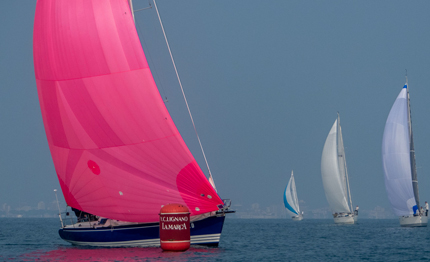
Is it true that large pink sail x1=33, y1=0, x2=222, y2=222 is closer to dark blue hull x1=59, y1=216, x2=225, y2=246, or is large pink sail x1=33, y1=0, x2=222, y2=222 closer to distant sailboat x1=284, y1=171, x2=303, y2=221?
dark blue hull x1=59, y1=216, x2=225, y2=246

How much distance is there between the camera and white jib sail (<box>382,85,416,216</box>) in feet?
160

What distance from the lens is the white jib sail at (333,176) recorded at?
64.7 m

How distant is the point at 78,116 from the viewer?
23.8 meters

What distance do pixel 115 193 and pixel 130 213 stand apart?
1012 millimetres

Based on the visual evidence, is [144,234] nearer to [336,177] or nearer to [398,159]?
[398,159]

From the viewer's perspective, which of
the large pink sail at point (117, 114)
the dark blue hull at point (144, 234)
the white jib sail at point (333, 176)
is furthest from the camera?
the white jib sail at point (333, 176)

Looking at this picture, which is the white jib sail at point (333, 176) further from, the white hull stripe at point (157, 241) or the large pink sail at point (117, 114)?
the large pink sail at point (117, 114)

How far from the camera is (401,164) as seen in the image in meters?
49.2

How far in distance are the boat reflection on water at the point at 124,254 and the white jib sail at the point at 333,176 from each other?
4238cm

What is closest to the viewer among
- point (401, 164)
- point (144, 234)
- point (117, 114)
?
point (117, 114)

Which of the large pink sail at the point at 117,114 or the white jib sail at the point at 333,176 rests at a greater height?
the large pink sail at the point at 117,114

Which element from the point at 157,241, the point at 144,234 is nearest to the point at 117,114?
the point at 144,234

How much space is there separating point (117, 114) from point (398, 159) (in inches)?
1286

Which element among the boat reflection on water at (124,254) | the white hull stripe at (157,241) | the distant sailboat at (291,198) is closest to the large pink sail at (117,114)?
the white hull stripe at (157,241)
